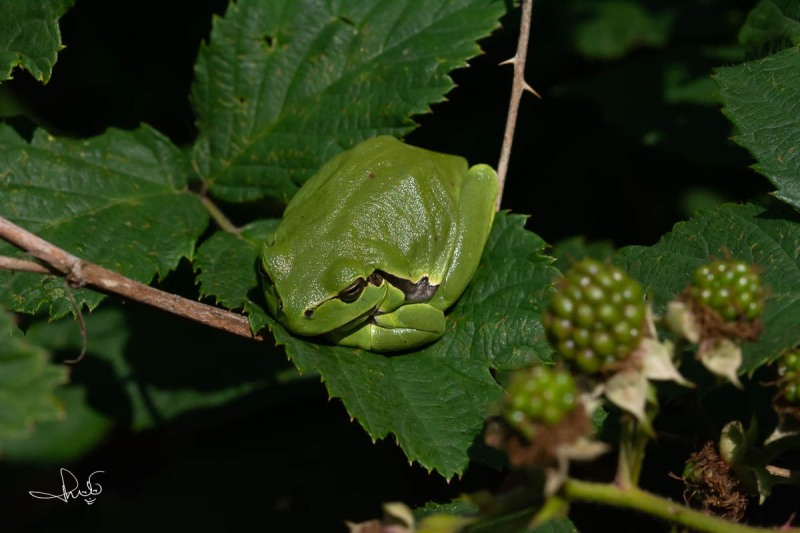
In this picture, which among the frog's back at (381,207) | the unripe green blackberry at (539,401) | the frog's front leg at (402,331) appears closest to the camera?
Answer: the unripe green blackberry at (539,401)

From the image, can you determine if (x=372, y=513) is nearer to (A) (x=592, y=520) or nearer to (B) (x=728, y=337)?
(A) (x=592, y=520)

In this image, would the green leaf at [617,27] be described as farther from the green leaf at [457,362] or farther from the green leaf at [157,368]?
the green leaf at [157,368]

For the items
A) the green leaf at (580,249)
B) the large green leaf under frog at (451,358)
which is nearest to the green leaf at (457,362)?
the large green leaf under frog at (451,358)

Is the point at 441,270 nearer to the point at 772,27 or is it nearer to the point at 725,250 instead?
the point at 725,250

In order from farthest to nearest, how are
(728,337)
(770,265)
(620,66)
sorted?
1. (620,66)
2. (770,265)
3. (728,337)

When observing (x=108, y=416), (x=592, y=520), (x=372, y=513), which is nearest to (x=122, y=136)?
(x=108, y=416)

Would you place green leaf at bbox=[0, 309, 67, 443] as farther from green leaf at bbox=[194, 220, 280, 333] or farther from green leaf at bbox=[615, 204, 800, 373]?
green leaf at bbox=[615, 204, 800, 373]
